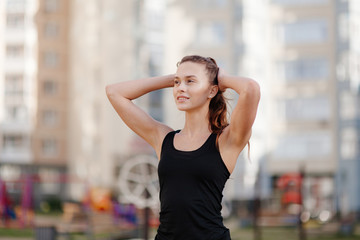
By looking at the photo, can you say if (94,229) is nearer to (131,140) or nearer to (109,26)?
(131,140)

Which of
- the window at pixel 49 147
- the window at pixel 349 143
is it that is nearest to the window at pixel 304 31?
the window at pixel 349 143

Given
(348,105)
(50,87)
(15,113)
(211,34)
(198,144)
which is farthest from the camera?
(50,87)

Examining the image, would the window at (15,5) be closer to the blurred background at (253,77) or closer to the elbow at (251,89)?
the blurred background at (253,77)

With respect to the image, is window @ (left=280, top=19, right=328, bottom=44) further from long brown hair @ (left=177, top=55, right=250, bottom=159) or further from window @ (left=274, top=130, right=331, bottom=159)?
long brown hair @ (left=177, top=55, right=250, bottom=159)

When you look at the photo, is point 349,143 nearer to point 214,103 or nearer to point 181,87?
point 214,103

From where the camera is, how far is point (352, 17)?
135ft

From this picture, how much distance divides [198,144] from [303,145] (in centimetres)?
4063

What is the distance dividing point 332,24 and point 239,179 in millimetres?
11974

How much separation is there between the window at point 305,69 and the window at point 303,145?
3673mm

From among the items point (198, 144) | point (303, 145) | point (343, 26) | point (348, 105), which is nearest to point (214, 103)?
point (198, 144)

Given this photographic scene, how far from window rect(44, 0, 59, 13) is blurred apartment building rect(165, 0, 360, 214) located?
13597 millimetres

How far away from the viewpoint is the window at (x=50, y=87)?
52500 mm

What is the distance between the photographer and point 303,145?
4281 cm

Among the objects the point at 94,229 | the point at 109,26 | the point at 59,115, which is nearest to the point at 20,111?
the point at 59,115
